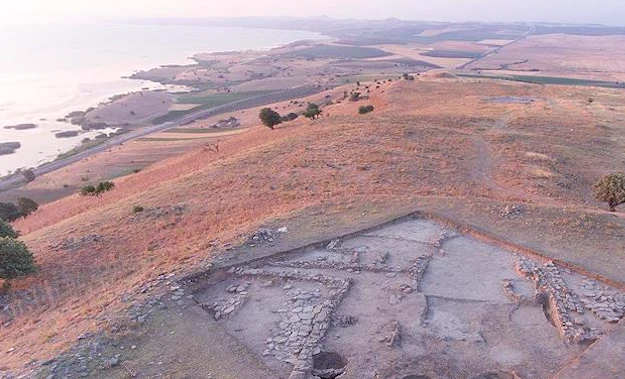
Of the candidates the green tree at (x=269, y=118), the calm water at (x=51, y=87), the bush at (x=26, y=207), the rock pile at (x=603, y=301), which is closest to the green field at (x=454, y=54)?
the calm water at (x=51, y=87)

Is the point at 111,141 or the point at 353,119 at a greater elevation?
the point at 353,119

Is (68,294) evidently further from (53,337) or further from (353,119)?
(353,119)

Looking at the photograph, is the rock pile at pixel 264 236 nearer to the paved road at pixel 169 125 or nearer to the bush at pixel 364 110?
the bush at pixel 364 110

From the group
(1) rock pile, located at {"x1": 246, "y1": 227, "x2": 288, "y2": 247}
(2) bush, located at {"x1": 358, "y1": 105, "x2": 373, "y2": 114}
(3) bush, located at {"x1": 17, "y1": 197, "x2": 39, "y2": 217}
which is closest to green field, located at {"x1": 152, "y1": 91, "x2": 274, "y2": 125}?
(2) bush, located at {"x1": 358, "y1": 105, "x2": 373, "y2": 114}

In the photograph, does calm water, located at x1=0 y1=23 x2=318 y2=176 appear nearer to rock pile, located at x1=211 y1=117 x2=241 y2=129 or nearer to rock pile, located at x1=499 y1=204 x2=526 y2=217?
→ rock pile, located at x1=211 y1=117 x2=241 y2=129

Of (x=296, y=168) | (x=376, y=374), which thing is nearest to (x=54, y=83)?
(x=296, y=168)

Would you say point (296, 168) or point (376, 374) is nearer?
point (376, 374)

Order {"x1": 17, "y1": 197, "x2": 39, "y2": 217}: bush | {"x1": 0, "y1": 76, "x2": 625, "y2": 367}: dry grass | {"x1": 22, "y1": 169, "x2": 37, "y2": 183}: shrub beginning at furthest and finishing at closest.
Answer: {"x1": 22, "y1": 169, "x2": 37, "y2": 183}: shrub
{"x1": 17, "y1": 197, "x2": 39, "y2": 217}: bush
{"x1": 0, "y1": 76, "x2": 625, "y2": 367}: dry grass
